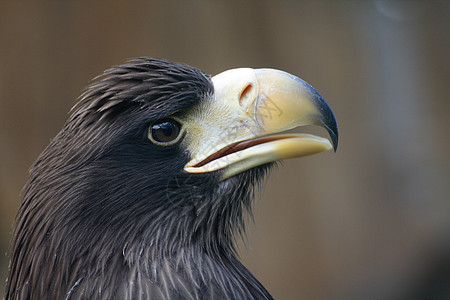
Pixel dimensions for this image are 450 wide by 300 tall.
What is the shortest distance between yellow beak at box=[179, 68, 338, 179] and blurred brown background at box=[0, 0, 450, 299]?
3.95m

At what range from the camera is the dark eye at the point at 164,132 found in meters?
2.24

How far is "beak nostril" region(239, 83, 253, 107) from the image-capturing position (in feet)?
7.53

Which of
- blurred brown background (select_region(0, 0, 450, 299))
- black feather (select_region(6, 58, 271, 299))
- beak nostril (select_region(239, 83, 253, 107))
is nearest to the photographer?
black feather (select_region(6, 58, 271, 299))

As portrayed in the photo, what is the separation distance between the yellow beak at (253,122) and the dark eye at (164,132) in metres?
0.04

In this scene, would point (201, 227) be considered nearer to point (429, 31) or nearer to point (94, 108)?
point (94, 108)

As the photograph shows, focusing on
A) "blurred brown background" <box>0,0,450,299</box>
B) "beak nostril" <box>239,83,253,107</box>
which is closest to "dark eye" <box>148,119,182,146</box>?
"beak nostril" <box>239,83,253,107</box>

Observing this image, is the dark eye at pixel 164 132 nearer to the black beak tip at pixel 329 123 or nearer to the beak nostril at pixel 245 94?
the beak nostril at pixel 245 94

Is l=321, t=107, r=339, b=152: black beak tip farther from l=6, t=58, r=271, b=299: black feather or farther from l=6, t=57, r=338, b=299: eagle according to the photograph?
l=6, t=58, r=271, b=299: black feather

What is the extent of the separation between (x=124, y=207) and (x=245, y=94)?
2.04ft

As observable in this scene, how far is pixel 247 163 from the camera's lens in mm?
2246

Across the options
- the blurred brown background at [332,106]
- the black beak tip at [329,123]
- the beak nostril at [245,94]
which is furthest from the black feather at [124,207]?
the blurred brown background at [332,106]

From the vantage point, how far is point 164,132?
2.26 m

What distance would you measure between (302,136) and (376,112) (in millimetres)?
4433

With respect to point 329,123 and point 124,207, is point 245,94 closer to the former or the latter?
point 329,123
